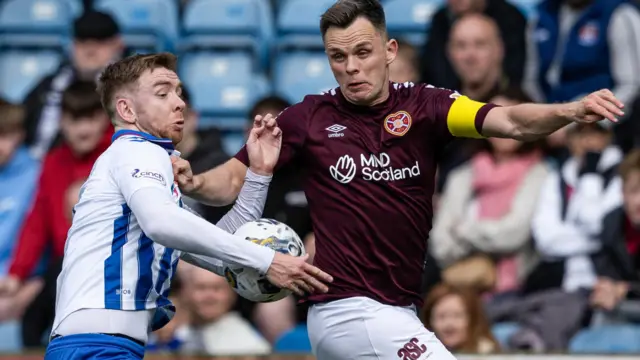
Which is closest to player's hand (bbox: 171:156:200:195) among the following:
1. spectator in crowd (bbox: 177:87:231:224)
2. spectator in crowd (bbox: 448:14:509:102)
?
spectator in crowd (bbox: 177:87:231:224)

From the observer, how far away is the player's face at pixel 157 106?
5.95 meters

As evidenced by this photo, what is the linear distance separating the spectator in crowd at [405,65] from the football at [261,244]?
4165mm

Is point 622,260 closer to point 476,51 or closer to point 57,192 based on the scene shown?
point 476,51

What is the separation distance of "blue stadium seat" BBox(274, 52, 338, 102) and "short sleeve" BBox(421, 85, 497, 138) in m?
5.38

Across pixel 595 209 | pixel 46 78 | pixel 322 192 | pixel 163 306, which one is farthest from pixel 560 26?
pixel 163 306

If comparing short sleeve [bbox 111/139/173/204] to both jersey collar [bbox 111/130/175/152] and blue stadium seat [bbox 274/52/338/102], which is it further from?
blue stadium seat [bbox 274/52/338/102]

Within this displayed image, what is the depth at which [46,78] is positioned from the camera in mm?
11344

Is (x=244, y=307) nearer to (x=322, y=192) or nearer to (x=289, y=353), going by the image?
(x=289, y=353)

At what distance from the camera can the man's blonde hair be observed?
5965 mm

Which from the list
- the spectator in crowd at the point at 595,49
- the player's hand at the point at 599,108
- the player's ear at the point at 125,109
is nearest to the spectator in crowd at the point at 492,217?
the spectator in crowd at the point at 595,49

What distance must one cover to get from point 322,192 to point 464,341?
3160 millimetres

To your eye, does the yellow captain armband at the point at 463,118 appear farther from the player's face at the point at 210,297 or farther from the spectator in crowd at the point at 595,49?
the spectator in crowd at the point at 595,49

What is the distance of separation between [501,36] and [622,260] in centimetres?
247

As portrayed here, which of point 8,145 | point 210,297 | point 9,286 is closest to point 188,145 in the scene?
point 210,297
